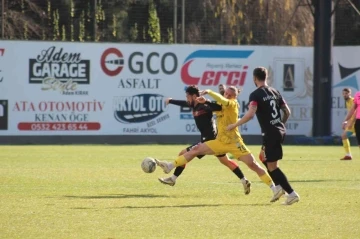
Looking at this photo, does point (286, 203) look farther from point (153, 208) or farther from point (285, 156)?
point (285, 156)

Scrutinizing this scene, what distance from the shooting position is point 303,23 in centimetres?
4512

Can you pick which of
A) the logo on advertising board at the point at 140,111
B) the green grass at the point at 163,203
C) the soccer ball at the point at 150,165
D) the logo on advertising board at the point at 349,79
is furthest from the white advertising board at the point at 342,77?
the soccer ball at the point at 150,165

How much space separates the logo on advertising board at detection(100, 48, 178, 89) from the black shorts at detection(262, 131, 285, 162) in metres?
22.6

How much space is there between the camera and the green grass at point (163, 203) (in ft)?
39.6

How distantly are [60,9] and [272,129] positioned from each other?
78.2 feet

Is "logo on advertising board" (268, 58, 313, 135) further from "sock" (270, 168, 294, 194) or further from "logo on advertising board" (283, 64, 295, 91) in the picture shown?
"sock" (270, 168, 294, 194)

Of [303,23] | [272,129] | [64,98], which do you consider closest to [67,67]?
[64,98]

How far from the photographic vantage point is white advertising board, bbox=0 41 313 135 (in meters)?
36.2

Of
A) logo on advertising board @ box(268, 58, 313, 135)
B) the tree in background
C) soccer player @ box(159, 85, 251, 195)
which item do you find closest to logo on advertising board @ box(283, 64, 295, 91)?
logo on advertising board @ box(268, 58, 313, 135)

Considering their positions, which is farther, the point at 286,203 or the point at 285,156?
the point at 285,156

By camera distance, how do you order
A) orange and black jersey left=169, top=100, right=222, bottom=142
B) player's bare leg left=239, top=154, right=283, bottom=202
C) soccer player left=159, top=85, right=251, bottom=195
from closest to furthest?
player's bare leg left=239, top=154, right=283, bottom=202 → soccer player left=159, top=85, right=251, bottom=195 → orange and black jersey left=169, top=100, right=222, bottom=142

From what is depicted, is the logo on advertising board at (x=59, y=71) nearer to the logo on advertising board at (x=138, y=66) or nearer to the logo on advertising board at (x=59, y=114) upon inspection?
the logo on advertising board at (x=59, y=114)

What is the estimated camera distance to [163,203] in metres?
15.4

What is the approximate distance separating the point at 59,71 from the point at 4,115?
2.60m
